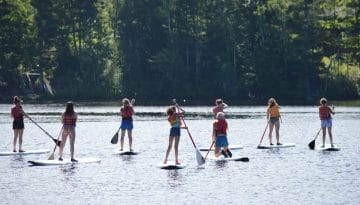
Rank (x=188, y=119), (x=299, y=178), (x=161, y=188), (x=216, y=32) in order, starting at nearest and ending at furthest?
(x=161, y=188)
(x=299, y=178)
(x=188, y=119)
(x=216, y=32)

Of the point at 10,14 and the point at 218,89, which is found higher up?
the point at 10,14

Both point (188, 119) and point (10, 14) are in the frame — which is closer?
point (188, 119)

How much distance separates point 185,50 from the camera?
118062mm

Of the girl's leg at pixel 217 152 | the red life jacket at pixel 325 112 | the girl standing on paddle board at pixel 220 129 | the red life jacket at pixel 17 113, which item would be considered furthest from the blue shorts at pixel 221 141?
the red life jacket at pixel 17 113

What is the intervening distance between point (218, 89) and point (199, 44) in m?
6.46

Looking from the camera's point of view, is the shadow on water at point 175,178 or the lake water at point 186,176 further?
the shadow on water at point 175,178

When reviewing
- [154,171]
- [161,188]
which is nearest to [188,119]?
[154,171]

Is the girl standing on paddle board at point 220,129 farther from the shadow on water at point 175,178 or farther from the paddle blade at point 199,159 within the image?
the shadow on water at point 175,178

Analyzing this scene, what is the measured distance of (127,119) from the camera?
41.0 metres

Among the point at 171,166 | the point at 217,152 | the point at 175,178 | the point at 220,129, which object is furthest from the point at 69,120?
the point at 217,152

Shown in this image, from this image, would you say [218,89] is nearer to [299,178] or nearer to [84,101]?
[84,101]

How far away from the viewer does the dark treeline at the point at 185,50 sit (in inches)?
4382

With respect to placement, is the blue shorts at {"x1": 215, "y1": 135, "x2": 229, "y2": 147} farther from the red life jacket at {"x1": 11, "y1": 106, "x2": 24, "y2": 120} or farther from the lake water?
the red life jacket at {"x1": 11, "y1": 106, "x2": 24, "y2": 120}

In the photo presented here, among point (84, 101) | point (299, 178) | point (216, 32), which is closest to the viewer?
point (299, 178)
